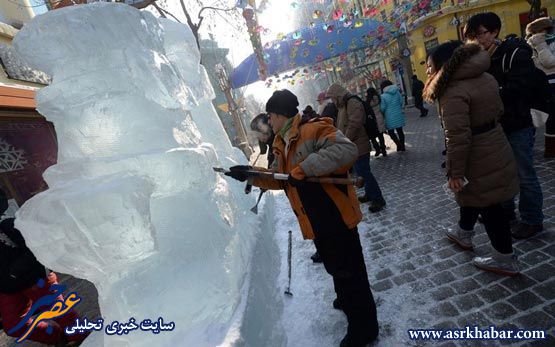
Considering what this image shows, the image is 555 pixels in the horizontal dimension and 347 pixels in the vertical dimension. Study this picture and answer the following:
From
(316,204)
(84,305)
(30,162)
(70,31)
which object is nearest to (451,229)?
(316,204)

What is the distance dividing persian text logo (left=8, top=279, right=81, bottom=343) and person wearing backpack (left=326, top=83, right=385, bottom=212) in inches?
152

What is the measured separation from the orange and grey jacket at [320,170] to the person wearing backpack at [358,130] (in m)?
2.39

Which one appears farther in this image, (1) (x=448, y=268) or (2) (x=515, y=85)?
→ (1) (x=448, y=268)

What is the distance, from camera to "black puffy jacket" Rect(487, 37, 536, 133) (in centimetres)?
251

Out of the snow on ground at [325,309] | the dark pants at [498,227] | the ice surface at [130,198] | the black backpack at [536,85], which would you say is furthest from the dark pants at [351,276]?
the black backpack at [536,85]

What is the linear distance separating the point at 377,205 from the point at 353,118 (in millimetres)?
1365

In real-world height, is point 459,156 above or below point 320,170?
below

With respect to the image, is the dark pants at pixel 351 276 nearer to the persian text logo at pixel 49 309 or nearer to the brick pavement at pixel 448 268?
the brick pavement at pixel 448 268

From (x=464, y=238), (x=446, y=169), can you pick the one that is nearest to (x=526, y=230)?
(x=464, y=238)

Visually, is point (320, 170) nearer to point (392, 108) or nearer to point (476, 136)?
point (476, 136)

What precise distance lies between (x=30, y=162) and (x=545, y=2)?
24.8 m

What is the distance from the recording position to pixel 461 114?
2.15 m

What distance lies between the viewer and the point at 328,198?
2.01m

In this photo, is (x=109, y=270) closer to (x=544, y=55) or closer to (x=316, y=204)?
(x=316, y=204)
